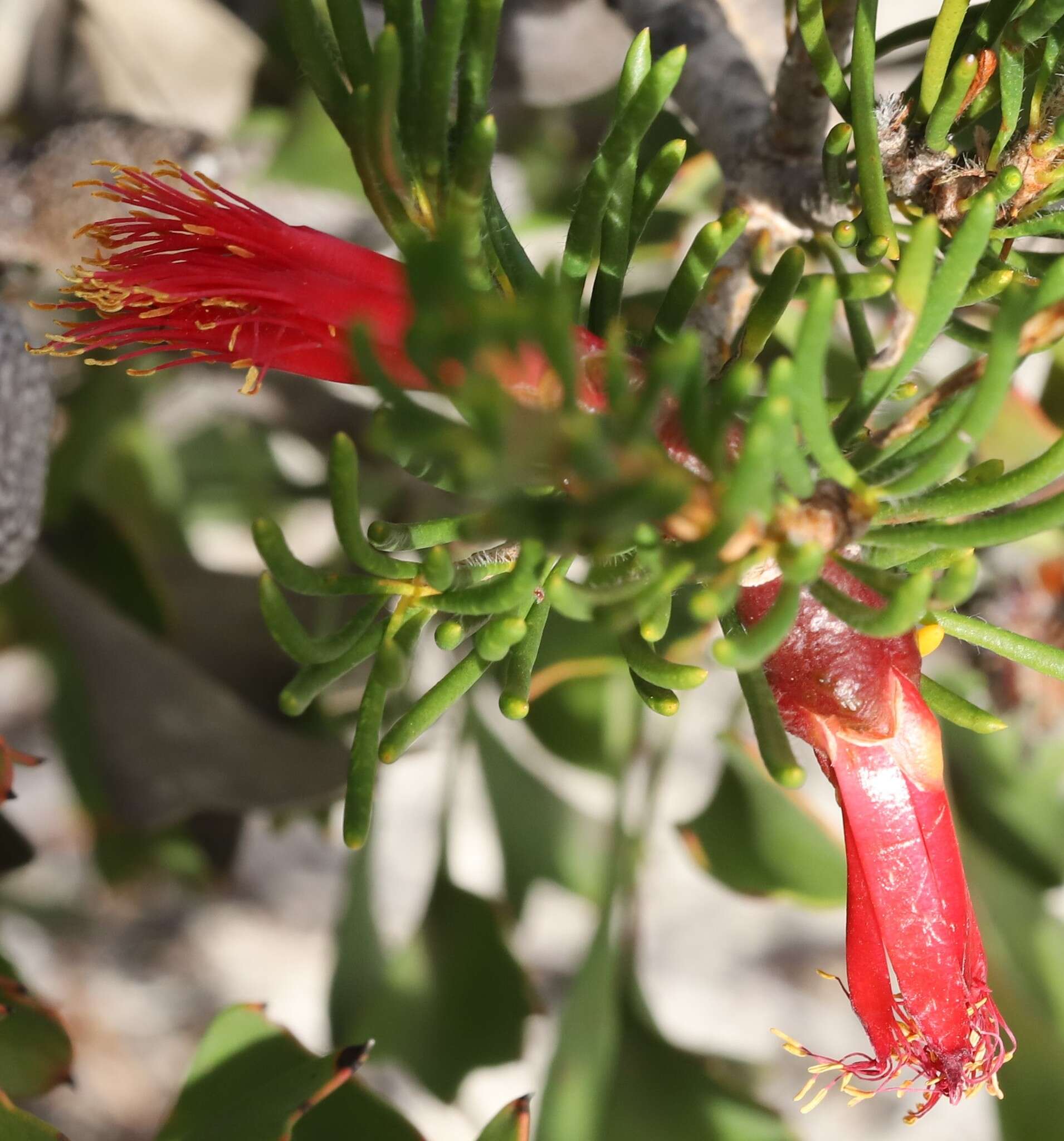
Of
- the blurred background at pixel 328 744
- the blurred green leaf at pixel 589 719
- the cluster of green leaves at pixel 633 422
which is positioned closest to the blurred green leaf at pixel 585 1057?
the blurred background at pixel 328 744

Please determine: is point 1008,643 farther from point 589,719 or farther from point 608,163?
point 589,719

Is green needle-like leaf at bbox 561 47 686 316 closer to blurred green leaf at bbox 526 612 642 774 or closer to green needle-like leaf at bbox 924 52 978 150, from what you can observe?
green needle-like leaf at bbox 924 52 978 150

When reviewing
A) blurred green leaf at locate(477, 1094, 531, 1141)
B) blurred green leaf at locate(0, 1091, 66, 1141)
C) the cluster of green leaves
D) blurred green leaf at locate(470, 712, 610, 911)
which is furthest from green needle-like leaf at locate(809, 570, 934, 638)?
blurred green leaf at locate(470, 712, 610, 911)

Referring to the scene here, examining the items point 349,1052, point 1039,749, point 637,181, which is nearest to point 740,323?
point 637,181

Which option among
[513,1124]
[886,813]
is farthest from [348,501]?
[513,1124]

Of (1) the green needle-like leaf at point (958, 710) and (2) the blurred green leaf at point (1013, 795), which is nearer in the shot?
(1) the green needle-like leaf at point (958, 710)

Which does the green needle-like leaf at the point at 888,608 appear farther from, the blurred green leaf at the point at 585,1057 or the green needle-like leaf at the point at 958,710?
the blurred green leaf at the point at 585,1057
